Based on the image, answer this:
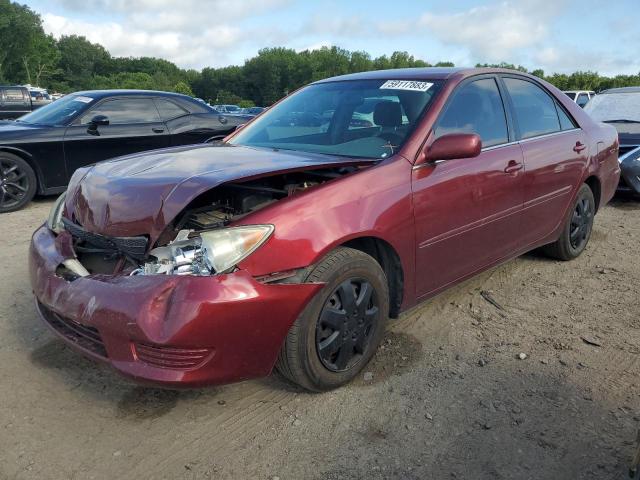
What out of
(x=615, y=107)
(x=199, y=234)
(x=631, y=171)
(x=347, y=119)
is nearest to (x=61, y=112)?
(x=347, y=119)

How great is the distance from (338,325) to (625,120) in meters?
7.55

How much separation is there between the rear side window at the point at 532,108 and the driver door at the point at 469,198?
0.22 m

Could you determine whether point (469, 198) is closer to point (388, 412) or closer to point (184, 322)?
point (388, 412)

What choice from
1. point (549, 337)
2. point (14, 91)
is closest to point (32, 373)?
point (549, 337)

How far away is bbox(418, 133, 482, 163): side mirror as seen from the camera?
291cm

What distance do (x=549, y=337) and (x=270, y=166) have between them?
6.71 ft

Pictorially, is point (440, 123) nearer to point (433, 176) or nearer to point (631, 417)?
point (433, 176)

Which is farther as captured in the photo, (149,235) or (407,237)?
(407,237)

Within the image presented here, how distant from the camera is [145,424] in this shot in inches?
98.7

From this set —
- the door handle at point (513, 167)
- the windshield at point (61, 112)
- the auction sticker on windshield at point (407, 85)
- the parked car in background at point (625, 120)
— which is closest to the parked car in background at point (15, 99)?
the windshield at point (61, 112)

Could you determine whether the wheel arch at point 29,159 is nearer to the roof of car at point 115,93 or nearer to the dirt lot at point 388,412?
the roof of car at point 115,93

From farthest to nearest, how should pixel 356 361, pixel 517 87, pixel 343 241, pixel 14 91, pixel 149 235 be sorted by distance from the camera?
1. pixel 14 91
2. pixel 517 87
3. pixel 356 361
4. pixel 343 241
5. pixel 149 235

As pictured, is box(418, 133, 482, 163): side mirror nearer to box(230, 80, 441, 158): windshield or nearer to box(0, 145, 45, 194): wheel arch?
box(230, 80, 441, 158): windshield

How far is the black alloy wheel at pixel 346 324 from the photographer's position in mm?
2613
